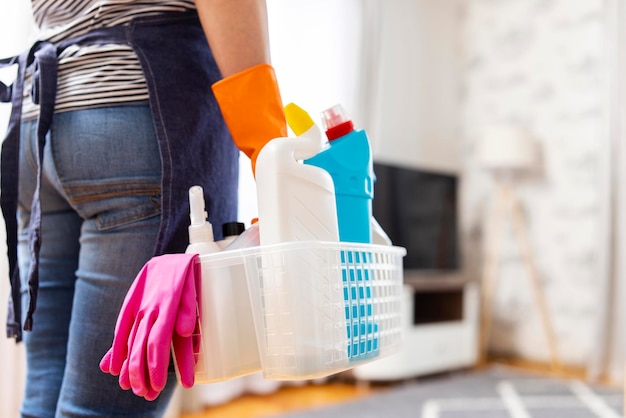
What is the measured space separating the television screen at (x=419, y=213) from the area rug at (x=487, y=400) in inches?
28.2

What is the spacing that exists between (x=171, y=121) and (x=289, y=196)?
0.55ft

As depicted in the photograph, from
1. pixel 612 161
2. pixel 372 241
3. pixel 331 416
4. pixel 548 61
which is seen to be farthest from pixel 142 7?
pixel 548 61

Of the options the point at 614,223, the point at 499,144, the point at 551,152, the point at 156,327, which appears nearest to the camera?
the point at 156,327

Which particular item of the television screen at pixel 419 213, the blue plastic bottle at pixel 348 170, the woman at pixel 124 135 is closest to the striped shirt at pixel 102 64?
the woman at pixel 124 135

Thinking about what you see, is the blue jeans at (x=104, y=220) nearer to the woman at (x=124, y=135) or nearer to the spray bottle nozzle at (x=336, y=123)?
the woman at (x=124, y=135)

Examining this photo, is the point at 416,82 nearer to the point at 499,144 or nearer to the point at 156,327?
the point at 499,144

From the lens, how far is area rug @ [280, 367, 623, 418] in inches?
85.4

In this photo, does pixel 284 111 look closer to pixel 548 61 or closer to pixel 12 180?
pixel 12 180

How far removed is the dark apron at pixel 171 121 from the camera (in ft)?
2.10

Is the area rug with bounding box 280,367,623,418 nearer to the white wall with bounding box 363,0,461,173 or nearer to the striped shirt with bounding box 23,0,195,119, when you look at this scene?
the white wall with bounding box 363,0,461,173

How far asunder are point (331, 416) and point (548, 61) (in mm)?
2465

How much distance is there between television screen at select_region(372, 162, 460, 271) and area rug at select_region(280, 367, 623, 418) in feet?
2.35

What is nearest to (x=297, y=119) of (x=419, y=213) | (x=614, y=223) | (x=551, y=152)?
(x=419, y=213)

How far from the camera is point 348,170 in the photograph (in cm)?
69
